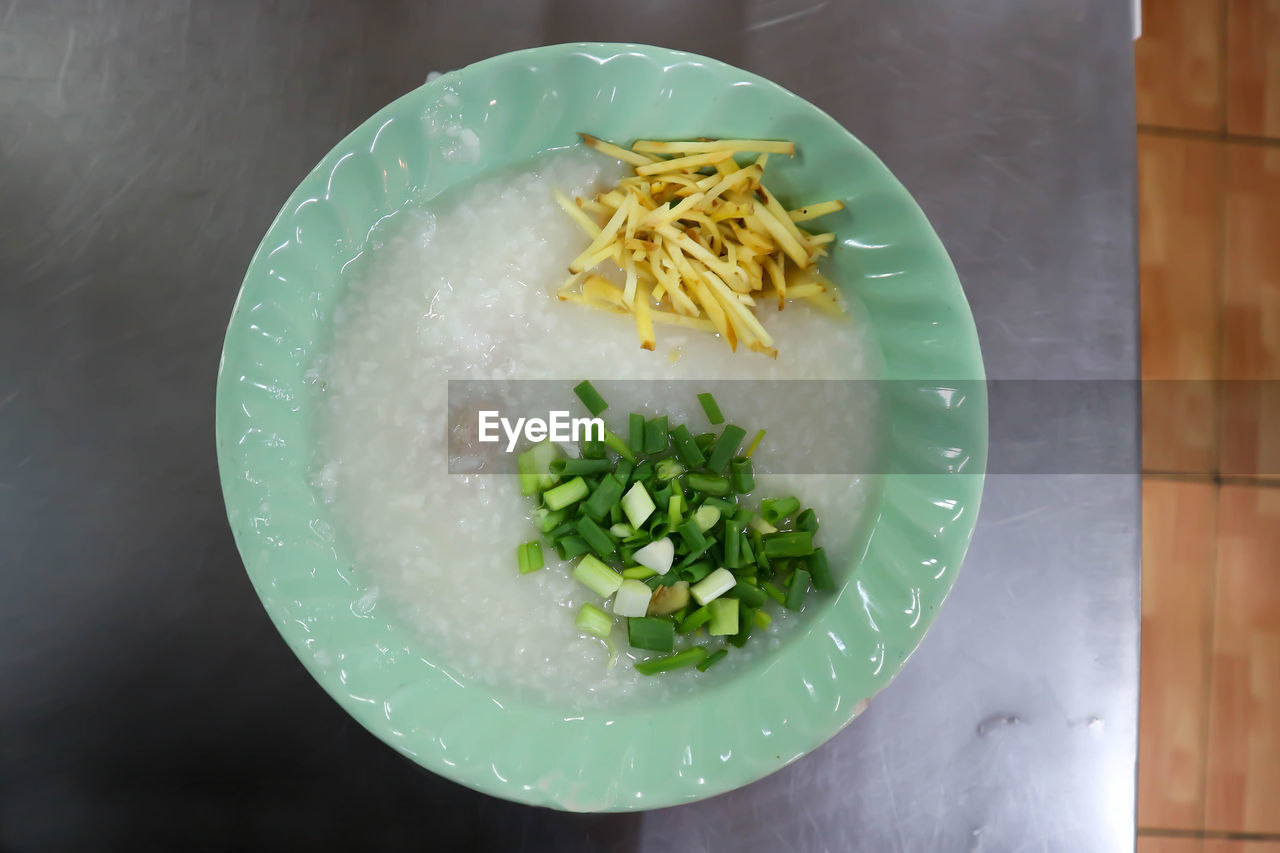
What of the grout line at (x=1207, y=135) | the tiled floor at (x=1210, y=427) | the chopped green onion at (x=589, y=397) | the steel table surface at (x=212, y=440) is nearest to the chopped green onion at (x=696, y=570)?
the chopped green onion at (x=589, y=397)

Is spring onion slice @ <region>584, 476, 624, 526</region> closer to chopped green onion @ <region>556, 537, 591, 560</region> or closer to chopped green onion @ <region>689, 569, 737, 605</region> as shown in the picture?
chopped green onion @ <region>556, 537, 591, 560</region>

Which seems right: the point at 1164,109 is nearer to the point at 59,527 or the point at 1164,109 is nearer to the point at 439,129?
the point at 439,129

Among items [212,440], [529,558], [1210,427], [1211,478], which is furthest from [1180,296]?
[212,440]

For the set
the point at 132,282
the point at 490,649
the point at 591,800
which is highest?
the point at 132,282

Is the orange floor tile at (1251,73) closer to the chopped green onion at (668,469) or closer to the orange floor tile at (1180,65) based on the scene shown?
the orange floor tile at (1180,65)

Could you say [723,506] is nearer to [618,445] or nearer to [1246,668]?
[618,445]

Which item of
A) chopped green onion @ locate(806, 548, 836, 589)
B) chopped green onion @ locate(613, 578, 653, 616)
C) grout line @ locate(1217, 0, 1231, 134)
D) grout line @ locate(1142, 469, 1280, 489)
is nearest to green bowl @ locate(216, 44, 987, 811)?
chopped green onion @ locate(806, 548, 836, 589)

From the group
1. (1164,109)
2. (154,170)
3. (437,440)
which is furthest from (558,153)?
(1164,109)
